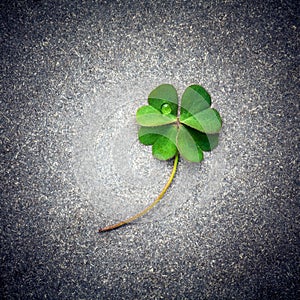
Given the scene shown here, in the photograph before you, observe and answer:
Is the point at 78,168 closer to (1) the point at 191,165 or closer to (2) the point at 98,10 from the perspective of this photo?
(1) the point at 191,165

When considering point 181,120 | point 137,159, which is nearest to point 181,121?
point 181,120

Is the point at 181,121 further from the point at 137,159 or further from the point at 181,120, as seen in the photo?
the point at 137,159

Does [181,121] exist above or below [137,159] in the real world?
above

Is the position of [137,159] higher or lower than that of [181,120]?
lower
